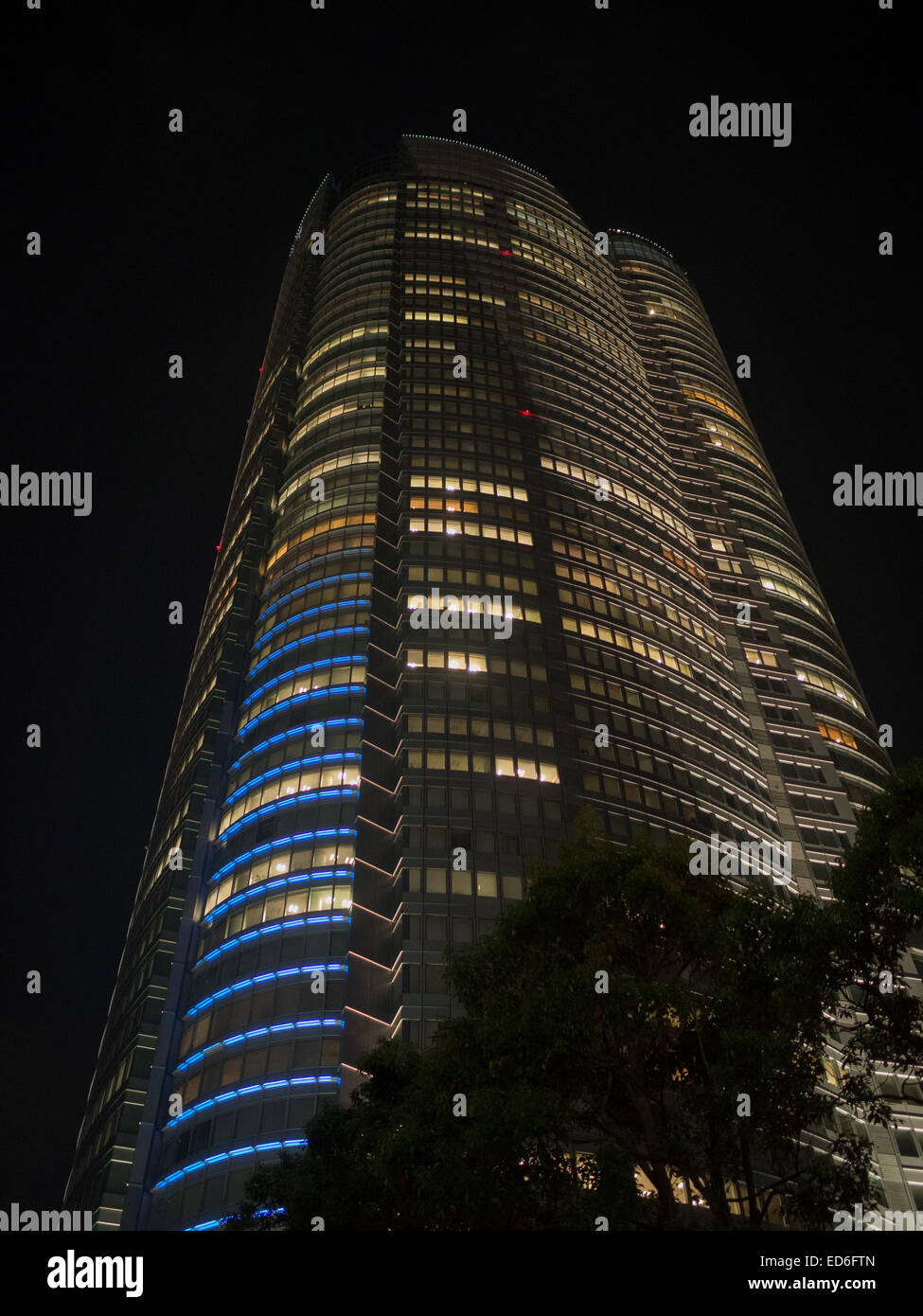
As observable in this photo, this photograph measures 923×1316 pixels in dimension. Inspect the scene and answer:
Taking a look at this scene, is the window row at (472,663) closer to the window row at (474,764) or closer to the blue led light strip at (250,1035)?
the window row at (474,764)

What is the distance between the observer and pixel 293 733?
69500mm

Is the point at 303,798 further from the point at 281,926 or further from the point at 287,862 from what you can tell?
the point at 281,926

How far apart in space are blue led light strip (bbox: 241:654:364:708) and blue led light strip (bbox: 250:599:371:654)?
16.5 ft

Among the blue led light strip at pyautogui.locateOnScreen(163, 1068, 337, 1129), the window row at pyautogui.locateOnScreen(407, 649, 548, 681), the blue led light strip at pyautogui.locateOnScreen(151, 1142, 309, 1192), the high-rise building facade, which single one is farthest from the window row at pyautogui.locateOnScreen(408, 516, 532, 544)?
the blue led light strip at pyautogui.locateOnScreen(151, 1142, 309, 1192)

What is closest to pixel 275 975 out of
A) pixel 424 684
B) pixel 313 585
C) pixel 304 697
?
pixel 304 697

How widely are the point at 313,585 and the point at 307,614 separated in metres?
3.16

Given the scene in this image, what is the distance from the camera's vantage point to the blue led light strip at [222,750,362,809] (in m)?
66.2

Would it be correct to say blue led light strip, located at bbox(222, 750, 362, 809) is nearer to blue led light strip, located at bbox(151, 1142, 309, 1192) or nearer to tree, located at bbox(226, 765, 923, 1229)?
blue led light strip, located at bbox(151, 1142, 309, 1192)

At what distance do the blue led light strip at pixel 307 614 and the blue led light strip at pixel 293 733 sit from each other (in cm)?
1091

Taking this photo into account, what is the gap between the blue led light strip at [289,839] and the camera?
6225cm

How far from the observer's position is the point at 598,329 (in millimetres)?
126312

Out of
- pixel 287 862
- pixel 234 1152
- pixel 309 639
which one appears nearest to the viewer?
pixel 234 1152

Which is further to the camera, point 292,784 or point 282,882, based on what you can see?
point 292,784

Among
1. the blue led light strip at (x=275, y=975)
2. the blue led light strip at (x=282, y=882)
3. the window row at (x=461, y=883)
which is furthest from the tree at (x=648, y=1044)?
the blue led light strip at (x=282, y=882)
